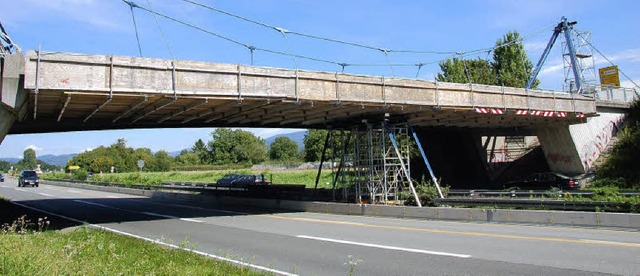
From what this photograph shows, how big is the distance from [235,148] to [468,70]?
116918 millimetres

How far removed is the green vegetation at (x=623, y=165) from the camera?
78.0 feet

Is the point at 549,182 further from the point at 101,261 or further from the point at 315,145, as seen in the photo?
the point at 315,145

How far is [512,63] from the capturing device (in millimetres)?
50031

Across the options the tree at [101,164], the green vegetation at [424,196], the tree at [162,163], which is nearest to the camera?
the green vegetation at [424,196]

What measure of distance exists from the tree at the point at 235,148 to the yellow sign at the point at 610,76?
4820 inches

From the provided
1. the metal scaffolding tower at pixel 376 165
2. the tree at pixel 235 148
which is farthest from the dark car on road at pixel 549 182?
the tree at pixel 235 148

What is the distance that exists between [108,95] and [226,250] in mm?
6464

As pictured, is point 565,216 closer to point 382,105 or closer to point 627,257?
point 627,257

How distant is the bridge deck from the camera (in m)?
13.9

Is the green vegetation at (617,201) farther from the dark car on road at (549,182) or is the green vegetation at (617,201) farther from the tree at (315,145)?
the tree at (315,145)

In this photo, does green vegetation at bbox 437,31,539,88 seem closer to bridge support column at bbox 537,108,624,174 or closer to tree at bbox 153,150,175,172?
bridge support column at bbox 537,108,624,174

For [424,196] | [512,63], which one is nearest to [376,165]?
[424,196]

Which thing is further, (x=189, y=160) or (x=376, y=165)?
(x=189, y=160)

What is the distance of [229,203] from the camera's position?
28641mm
